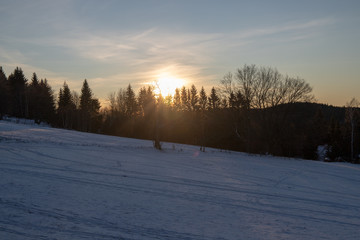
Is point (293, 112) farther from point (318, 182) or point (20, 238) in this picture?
point (20, 238)

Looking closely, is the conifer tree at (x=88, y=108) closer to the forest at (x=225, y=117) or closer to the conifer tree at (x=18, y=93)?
the forest at (x=225, y=117)

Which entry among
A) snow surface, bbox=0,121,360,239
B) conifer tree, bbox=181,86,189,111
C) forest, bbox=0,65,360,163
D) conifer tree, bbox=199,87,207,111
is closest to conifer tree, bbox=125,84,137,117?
forest, bbox=0,65,360,163

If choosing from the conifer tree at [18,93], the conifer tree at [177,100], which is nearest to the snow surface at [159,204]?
the conifer tree at [177,100]

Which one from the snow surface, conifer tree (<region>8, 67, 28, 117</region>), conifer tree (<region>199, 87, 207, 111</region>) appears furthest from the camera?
conifer tree (<region>199, 87, 207, 111</region>)

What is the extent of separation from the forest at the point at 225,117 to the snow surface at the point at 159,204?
13.7m

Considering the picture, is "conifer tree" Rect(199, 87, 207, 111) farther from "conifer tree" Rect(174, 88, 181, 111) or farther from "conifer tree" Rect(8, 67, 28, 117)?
"conifer tree" Rect(8, 67, 28, 117)

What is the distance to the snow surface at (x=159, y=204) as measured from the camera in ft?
22.7

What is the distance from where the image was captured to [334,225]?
8219mm

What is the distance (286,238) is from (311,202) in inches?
177

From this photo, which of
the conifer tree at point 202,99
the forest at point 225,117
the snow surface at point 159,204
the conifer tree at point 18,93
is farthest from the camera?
the conifer tree at point 202,99

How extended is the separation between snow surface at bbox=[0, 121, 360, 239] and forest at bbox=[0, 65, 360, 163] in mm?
13732

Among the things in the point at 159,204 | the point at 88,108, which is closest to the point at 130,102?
the point at 88,108

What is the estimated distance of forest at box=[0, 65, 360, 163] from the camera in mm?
36375

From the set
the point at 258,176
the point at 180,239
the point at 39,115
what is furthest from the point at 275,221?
the point at 39,115
